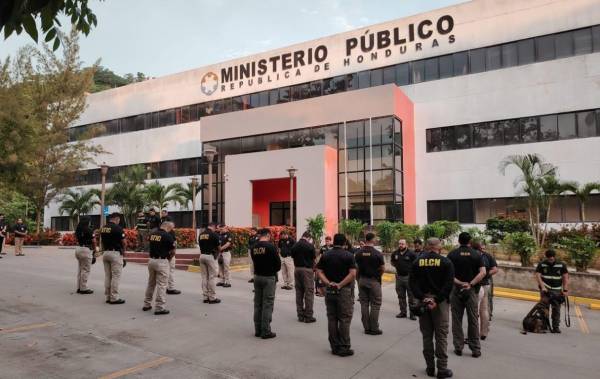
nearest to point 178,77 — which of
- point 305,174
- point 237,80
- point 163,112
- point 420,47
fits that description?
point 163,112

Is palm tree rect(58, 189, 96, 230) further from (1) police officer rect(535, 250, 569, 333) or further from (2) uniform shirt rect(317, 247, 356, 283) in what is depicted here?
(1) police officer rect(535, 250, 569, 333)

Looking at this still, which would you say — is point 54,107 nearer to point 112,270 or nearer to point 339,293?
point 112,270

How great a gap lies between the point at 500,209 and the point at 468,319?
18315 millimetres

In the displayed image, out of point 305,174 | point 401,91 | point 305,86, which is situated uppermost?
point 305,86

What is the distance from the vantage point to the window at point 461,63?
25.5m

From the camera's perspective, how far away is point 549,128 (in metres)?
23.2

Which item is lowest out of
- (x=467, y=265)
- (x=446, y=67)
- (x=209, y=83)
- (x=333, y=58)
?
(x=467, y=265)

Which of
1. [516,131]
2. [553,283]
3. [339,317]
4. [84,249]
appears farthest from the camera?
[516,131]

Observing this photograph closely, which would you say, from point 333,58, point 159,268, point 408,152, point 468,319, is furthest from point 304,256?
point 333,58

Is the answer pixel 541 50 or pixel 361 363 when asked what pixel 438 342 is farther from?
pixel 541 50

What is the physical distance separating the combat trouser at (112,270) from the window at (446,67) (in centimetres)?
2174

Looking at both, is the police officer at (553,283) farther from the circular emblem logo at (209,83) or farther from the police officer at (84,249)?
the circular emblem logo at (209,83)

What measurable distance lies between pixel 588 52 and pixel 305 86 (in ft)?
53.7

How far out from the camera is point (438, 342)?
6.19 metres
